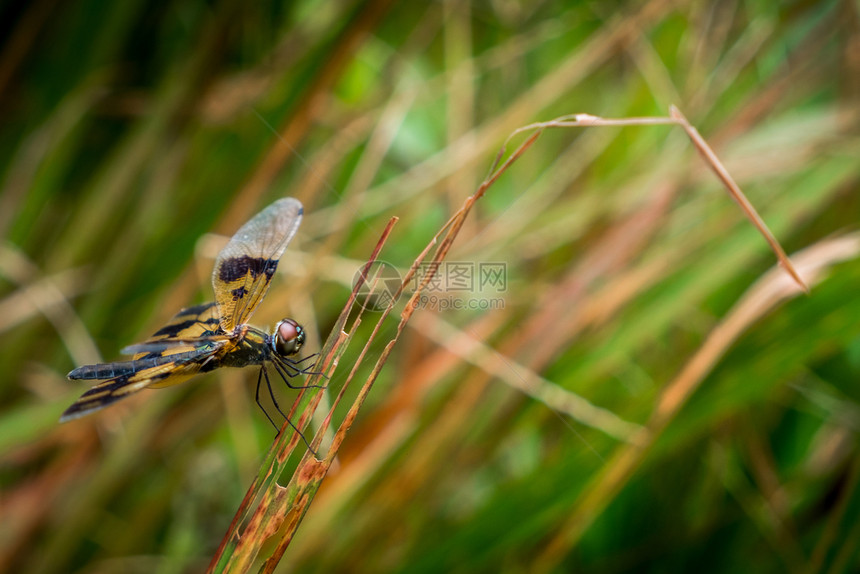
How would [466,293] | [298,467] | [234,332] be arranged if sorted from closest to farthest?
[298,467] < [234,332] < [466,293]

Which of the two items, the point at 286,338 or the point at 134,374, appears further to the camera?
the point at 286,338

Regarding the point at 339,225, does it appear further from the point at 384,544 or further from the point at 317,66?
the point at 384,544

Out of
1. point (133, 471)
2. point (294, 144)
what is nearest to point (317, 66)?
point (294, 144)

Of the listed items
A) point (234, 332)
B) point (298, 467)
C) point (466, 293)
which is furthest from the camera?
point (466, 293)

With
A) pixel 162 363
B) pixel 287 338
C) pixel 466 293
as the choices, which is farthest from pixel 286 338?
pixel 466 293

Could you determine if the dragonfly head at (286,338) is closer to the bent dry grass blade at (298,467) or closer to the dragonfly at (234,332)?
the dragonfly at (234,332)

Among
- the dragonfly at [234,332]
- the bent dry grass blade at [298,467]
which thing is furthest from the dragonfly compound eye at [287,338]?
→ the bent dry grass blade at [298,467]

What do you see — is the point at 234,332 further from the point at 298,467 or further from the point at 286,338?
the point at 298,467
